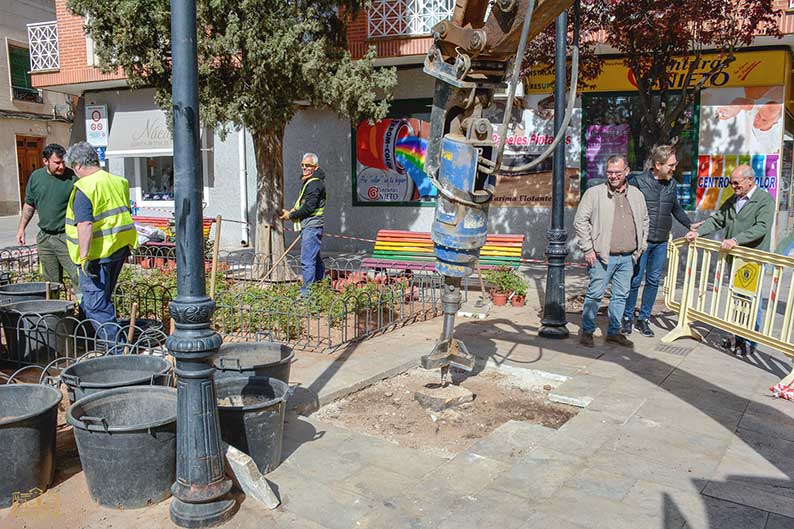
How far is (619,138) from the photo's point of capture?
39.2 ft

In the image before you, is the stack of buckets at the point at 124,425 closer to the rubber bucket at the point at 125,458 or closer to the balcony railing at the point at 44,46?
the rubber bucket at the point at 125,458

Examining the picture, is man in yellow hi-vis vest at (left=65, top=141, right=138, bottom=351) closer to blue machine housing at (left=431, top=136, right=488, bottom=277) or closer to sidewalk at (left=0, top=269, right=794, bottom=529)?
sidewalk at (left=0, top=269, right=794, bottom=529)

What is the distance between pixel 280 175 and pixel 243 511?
7.34 metres

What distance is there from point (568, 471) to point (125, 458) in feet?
7.74

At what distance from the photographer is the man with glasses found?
6191 millimetres

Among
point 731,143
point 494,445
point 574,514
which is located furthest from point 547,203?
point 574,514

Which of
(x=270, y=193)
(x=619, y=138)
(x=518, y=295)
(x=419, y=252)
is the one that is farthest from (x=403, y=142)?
(x=518, y=295)

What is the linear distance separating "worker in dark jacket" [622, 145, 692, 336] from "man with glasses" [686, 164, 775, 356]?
0.48 metres

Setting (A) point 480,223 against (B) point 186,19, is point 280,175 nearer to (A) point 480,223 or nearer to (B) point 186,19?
(A) point 480,223

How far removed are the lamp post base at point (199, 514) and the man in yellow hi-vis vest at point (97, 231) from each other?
7.94ft

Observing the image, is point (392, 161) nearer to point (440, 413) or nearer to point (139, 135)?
point (139, 135)

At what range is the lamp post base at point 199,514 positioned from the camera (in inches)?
124

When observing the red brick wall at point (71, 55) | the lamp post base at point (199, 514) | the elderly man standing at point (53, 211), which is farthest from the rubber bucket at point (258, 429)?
the red brick wall at point (71, 55)

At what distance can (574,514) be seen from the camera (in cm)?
317
